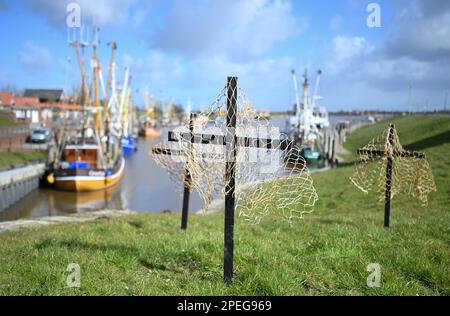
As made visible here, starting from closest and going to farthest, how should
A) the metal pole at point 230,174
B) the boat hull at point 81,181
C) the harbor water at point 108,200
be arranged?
the metal pole at point 230,174
the harbor water at point 108,200
the boat hull at point 81,181

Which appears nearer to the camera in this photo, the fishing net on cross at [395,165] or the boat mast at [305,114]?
the fishing net on cross at [395,165]

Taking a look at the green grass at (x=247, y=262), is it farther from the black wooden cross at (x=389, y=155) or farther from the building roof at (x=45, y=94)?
the building roof at (x=45, y=94)

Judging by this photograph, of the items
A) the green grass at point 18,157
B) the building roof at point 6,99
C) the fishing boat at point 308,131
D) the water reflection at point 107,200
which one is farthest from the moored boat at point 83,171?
the building roof at point 6,99

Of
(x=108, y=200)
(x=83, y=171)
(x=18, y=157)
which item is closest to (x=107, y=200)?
(x=108, y=200)

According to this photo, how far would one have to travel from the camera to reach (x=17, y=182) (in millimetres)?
31578

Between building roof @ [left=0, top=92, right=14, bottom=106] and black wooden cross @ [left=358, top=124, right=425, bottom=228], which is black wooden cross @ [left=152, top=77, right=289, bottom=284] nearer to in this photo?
black wooden cross @ [left=358, top=124, right=425, bottom=228]

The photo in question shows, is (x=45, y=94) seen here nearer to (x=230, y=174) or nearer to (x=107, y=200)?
(x=107, y=200)

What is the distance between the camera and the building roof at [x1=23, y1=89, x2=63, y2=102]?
108 meters

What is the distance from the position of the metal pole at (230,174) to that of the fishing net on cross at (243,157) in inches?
0.6

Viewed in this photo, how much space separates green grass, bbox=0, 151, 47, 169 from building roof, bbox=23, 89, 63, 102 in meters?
65.9

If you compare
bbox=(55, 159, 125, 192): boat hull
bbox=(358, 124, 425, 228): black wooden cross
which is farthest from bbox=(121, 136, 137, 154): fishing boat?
bbox=(358, 124, 425, 228): black wooden cross

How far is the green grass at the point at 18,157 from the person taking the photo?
38.1 meters
